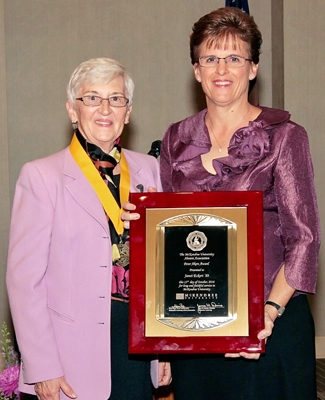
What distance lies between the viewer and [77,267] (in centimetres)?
249

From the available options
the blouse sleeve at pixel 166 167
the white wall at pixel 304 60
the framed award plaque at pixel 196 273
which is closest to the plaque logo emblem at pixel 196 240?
the framed award plaque at pixel 196 273

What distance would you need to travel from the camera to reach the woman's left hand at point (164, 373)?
9.25 feet

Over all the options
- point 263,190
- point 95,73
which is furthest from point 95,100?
point 263,190

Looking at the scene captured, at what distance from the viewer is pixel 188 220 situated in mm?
2391

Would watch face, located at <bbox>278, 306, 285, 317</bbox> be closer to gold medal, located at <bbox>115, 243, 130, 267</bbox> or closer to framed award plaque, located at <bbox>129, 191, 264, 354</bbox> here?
framed award plaque, located at <bbox>129, 191, 264, 354</bbox>

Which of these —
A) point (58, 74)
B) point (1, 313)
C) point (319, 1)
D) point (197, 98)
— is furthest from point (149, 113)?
point (1, 313)

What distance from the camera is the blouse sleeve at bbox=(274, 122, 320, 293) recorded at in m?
2.47

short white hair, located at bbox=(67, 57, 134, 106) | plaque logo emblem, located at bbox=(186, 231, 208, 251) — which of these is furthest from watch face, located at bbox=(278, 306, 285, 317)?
short white hair, located at bbox=(67, 57, 134, 106)

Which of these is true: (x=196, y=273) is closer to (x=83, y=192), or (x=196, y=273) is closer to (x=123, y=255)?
(x=123, y=255)

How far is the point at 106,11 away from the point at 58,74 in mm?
672

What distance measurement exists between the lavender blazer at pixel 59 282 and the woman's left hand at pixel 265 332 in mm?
461

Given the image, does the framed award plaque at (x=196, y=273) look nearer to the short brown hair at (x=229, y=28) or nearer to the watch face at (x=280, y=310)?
the watch face at (x=280, y=310)

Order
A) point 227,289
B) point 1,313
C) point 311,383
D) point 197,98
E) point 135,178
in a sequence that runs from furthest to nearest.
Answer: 1. point 197,98
2. point 1,313
3. point 135,178
4. point 311,383
5. point 227,289

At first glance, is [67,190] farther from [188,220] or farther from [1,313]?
[1,313]
